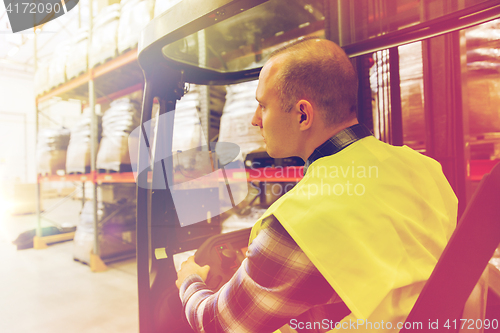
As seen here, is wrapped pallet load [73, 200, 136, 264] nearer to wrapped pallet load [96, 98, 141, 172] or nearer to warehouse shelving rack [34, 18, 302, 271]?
warehouse shelving rack [34, 18, 302, 271]

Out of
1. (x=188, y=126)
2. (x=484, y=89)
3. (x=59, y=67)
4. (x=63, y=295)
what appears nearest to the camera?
(x=484, y=89)

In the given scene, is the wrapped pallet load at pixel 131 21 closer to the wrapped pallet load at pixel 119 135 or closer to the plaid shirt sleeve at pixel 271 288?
the wrapped pallet load at pixel 119 135

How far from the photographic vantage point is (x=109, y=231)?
423 centimetres

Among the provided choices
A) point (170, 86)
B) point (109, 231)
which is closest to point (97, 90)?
point (109, 231)

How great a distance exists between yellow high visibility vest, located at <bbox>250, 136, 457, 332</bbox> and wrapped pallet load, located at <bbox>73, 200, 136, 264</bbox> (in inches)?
155

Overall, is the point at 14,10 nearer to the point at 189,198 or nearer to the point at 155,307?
the point at 189,198

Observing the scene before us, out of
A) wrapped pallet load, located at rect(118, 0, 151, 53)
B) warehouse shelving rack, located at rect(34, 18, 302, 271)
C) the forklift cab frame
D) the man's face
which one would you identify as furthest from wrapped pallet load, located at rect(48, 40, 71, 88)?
the man's face

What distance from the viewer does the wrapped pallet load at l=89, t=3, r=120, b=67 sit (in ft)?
11.7

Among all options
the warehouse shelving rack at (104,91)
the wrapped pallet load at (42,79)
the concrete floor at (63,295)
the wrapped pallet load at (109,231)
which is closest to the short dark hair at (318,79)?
the warehouse shelving rack at (104,91)

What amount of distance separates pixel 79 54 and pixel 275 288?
15.3ft

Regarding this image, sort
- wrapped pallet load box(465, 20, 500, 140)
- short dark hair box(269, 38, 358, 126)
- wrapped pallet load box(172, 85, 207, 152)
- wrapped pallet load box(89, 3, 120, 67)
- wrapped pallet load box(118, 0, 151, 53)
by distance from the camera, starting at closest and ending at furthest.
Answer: short dark hair box(269, 38, 358, 126), wrapped pallet load box(465, 20, 500, 140), wrapped pallet load box(172, 85, 207, 152), wrapped pallet load box(118, 0, 151, 53), wrapped pallet load box(89, 3, 120, 67)

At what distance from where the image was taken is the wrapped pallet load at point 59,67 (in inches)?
179

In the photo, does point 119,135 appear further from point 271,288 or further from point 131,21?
point 271,288

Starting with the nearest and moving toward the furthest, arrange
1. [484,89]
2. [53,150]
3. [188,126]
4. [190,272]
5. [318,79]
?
1. [318,79]
2. [190,272]
3. [484,89]
4. [188,126]
5. [53,150]
